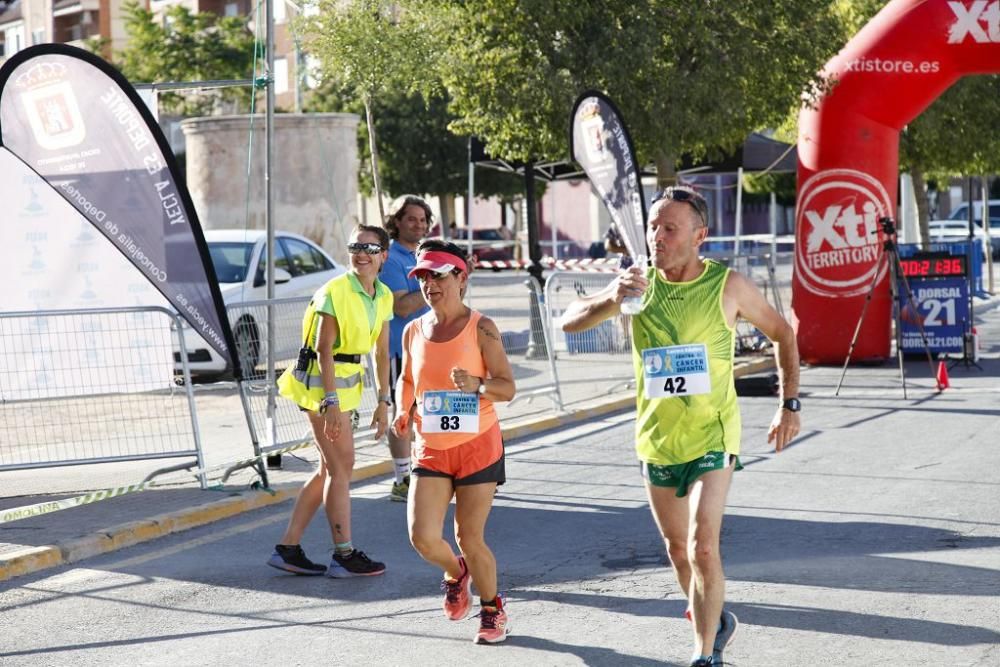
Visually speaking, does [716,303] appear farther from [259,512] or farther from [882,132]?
[882,132]

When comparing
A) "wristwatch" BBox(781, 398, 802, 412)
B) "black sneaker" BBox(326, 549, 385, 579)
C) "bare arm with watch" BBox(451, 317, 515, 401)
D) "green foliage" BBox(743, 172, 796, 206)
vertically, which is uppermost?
"green foliage" BBox(743, 172, 796, 206)

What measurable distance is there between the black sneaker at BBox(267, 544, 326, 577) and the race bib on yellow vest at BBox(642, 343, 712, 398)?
8.35ft

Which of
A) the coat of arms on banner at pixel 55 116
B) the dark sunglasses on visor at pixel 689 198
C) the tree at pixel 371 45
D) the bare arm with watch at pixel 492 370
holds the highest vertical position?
the tree at pixel 371 45

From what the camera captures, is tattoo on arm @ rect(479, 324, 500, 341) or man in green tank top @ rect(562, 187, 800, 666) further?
tattoo on arm @ rect(479, 324, 500, 341)

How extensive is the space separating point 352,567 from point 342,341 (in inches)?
44.0

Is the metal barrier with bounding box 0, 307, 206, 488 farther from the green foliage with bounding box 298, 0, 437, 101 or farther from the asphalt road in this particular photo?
the green foliage with bounding box 298, 0, 437, 101

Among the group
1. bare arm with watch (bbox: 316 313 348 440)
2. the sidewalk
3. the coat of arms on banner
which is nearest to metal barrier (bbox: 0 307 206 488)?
the sidewalk

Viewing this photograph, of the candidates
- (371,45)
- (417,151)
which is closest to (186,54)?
(417,151)

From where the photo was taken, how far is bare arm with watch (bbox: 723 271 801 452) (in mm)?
5395

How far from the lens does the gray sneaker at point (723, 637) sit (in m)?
5.32

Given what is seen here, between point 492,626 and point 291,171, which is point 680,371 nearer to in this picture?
point 492,626

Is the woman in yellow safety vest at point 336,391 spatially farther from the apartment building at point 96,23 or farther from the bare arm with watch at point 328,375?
the apartment building at point 96,23

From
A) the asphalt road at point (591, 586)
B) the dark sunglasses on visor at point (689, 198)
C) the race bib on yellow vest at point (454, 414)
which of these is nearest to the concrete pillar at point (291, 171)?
the asphalt road at point (591, 586)

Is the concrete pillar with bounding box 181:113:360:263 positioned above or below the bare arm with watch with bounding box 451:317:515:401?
above
